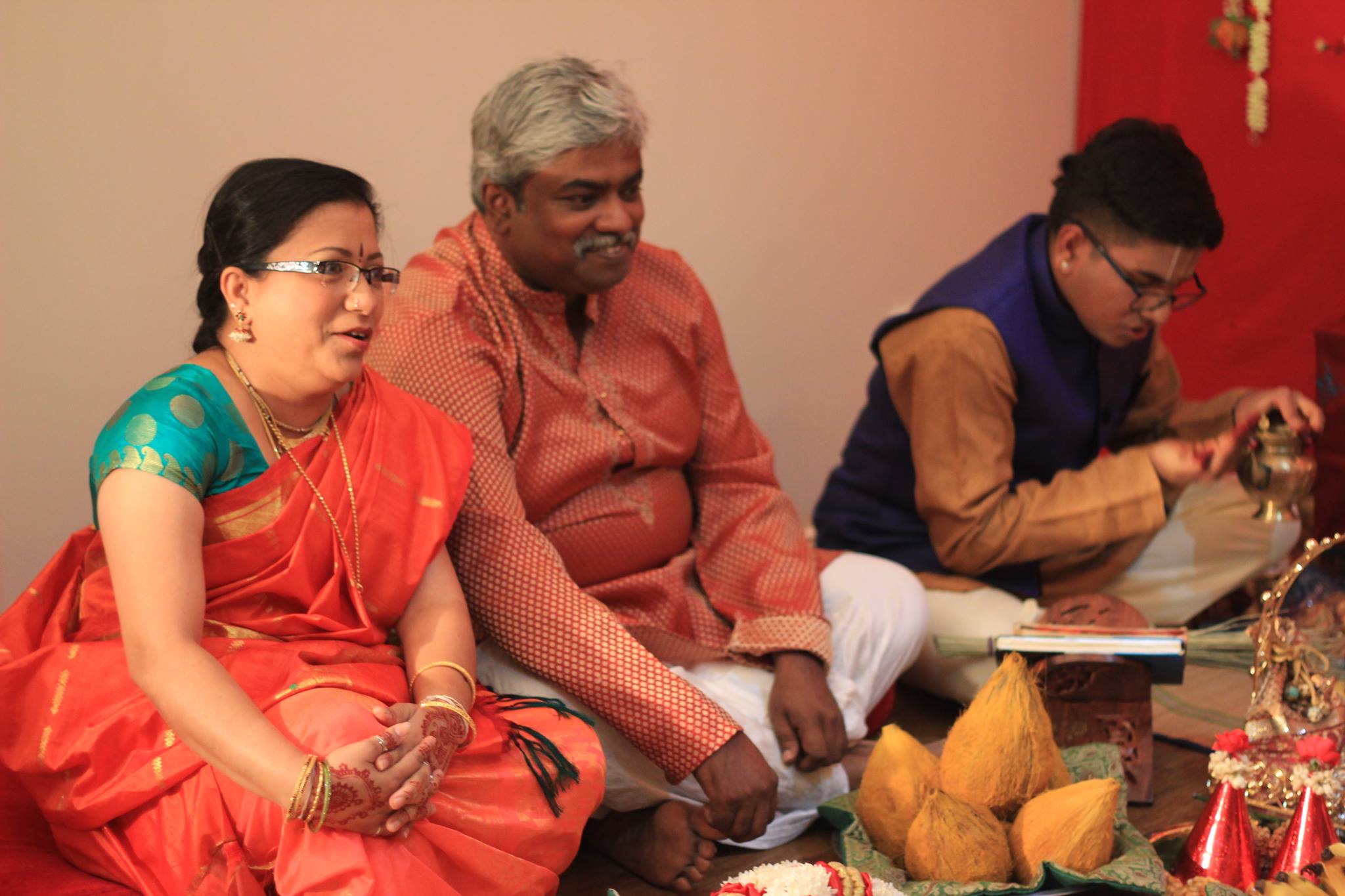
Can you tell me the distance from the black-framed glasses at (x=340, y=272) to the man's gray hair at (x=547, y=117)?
0.53m

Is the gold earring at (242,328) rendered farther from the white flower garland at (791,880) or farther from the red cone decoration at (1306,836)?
the red cone decoration at (1306,836)

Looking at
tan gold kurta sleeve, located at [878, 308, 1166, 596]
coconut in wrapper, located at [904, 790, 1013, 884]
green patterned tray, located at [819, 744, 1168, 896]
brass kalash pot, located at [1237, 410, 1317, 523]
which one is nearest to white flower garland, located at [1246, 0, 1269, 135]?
brass kalash pot, located at [1237, 410, 1317, 523]

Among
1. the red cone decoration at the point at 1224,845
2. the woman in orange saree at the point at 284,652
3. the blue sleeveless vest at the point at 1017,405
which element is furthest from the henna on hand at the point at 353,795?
the blue sleeveless vest at the point at 1017,405

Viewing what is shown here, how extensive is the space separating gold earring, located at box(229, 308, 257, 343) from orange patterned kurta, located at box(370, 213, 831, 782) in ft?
1.62

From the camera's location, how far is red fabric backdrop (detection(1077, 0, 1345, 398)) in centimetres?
404

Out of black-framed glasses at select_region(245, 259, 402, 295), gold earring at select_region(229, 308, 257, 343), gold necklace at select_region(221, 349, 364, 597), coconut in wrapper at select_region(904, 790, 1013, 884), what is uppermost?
black-framed glasses at select_region(245, 259, 402, 295)

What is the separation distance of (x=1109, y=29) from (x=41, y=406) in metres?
3.72

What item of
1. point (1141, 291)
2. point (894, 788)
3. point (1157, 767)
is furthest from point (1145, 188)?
point (894, 788)

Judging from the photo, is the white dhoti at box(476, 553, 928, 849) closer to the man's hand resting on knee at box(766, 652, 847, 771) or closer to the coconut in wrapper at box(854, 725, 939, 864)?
the man's hand resting on knee at box(766, 652, 847, 771)

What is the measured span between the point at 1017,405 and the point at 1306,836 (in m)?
1.34

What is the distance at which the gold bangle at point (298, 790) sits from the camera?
1741 mm

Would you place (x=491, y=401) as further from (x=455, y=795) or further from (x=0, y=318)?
(x=0, y=318)

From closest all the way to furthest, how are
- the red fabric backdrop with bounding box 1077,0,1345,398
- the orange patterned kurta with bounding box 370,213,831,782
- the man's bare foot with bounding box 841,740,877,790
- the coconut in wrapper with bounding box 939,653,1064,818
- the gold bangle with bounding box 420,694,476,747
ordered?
the gold bangle with bounding box 420,694,476,747, the coconut in wrapper with bounding box 939,653,1064,818, the orange patterned kurta with bounding box 370,213,831,782, the man's bare foot with bounding box 841,740,877,790, the red fabric backdrop with bounding box 1077,0,1345,398

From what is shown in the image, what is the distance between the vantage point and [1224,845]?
87.4 inches
